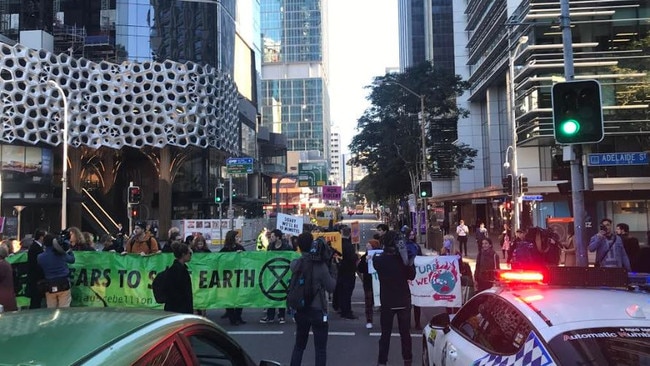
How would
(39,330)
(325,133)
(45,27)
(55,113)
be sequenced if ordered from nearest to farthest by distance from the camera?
1. (39,330)
2. (55,113)
3. (45,27)
4. (325,133)

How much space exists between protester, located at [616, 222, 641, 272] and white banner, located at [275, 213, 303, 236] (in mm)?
8256

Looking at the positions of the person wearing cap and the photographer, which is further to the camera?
→ the person wearing cap

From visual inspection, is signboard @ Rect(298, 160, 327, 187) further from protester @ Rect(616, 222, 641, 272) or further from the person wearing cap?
protester @ Rect(616, 222, 641, 272)

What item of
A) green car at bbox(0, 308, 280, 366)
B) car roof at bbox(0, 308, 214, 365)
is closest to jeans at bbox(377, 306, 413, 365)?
green car at bbox(0, 308, 280, 366)

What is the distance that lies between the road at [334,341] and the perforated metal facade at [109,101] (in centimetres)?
3991

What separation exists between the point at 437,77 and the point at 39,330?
35.8 m

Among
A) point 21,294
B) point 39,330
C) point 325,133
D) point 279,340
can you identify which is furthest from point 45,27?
point 325,133

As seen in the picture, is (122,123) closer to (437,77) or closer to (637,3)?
(437,77)

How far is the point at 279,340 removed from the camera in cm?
863

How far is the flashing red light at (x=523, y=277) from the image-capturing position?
4246mm

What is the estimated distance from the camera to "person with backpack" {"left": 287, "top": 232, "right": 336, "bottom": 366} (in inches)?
244

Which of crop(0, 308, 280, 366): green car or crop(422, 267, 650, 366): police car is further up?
crop(0, 308, 280, 366): green car

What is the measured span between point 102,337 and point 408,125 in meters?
34.4

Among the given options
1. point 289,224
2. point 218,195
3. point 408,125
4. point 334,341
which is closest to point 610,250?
point 334,341
